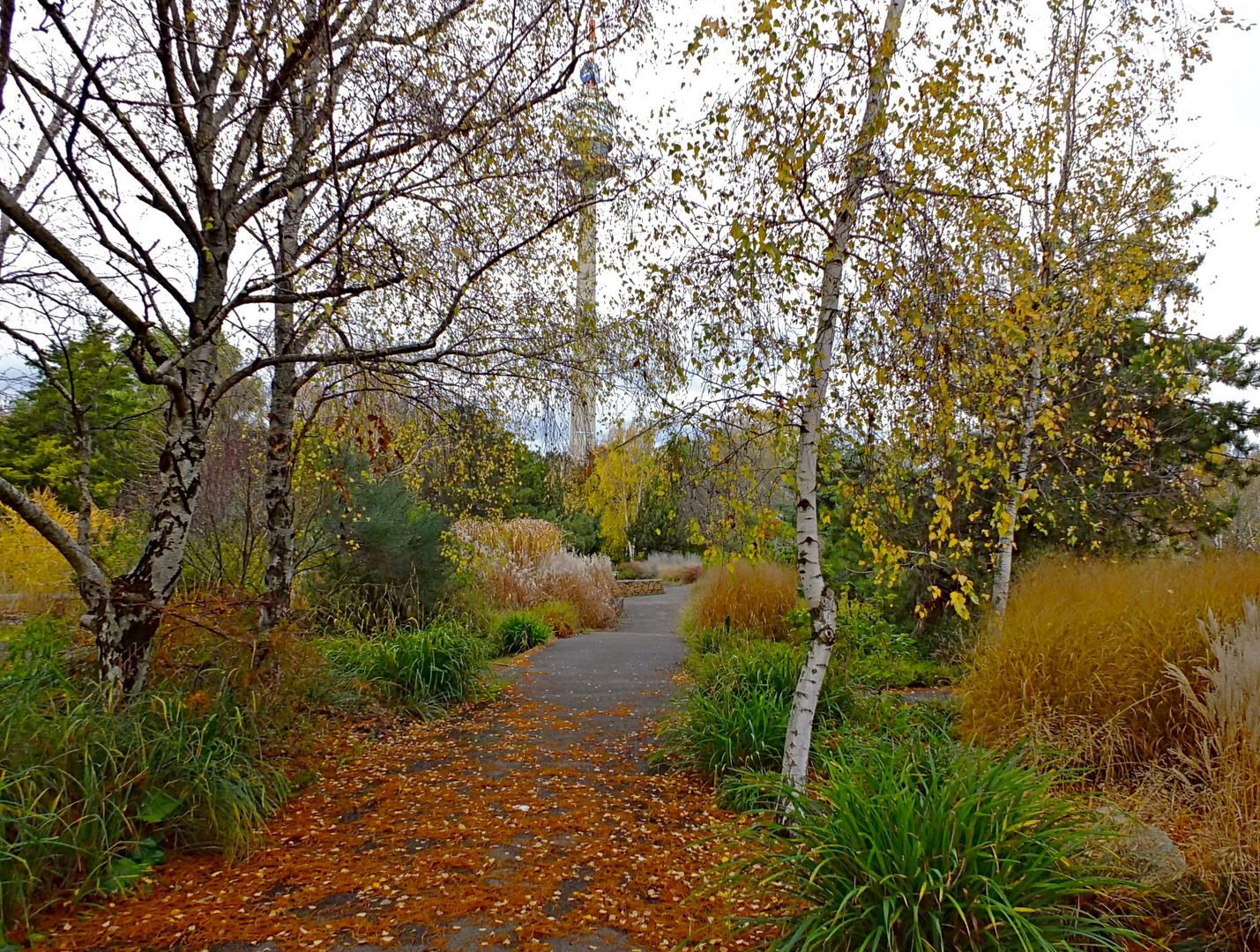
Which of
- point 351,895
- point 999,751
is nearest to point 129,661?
point 351,895

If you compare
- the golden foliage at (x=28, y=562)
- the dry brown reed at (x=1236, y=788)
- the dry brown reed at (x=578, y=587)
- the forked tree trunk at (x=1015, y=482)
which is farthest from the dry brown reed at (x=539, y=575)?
the dry brown reed at (x=1236, y=788)

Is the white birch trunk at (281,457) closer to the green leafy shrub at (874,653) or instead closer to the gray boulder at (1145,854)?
the green leafy shrub at (874,653)

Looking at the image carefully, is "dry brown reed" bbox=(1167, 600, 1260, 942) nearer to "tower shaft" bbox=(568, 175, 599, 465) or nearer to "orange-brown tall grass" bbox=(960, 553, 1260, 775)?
"orange-brown tall grass" bbox=(960, 553, 1260, 775)

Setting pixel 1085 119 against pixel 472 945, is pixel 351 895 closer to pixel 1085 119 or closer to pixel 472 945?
pixel 472 945

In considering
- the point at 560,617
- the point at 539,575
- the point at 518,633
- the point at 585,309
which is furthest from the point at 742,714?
the point at 539,575

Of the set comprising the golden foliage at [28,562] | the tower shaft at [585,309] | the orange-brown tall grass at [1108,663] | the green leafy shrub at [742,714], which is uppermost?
the tower shaft at [585,309]

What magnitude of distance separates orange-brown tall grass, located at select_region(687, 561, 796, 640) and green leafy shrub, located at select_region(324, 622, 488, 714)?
2897 mm

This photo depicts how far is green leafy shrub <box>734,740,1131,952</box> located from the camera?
2078 mm

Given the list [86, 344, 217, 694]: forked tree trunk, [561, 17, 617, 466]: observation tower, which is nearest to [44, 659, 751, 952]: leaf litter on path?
[86, 344, 217, 694]: forked tree trunk

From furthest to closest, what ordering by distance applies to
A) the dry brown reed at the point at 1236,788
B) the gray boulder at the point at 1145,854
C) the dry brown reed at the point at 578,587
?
1. the dry brown reed at the point at 578,587
2. the gray boulder at the point at 1145,854
3. the dry brown reed at the point at 1236,788

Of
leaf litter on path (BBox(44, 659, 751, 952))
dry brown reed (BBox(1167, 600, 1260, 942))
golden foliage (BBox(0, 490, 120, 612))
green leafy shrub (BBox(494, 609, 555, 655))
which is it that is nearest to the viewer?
dry brown reed (BBox(1167, 600, 1260, 942))

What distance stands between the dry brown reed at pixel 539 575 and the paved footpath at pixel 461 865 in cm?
564

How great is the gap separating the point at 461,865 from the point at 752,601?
5.15 m

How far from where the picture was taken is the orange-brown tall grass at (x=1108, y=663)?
11.7ft
